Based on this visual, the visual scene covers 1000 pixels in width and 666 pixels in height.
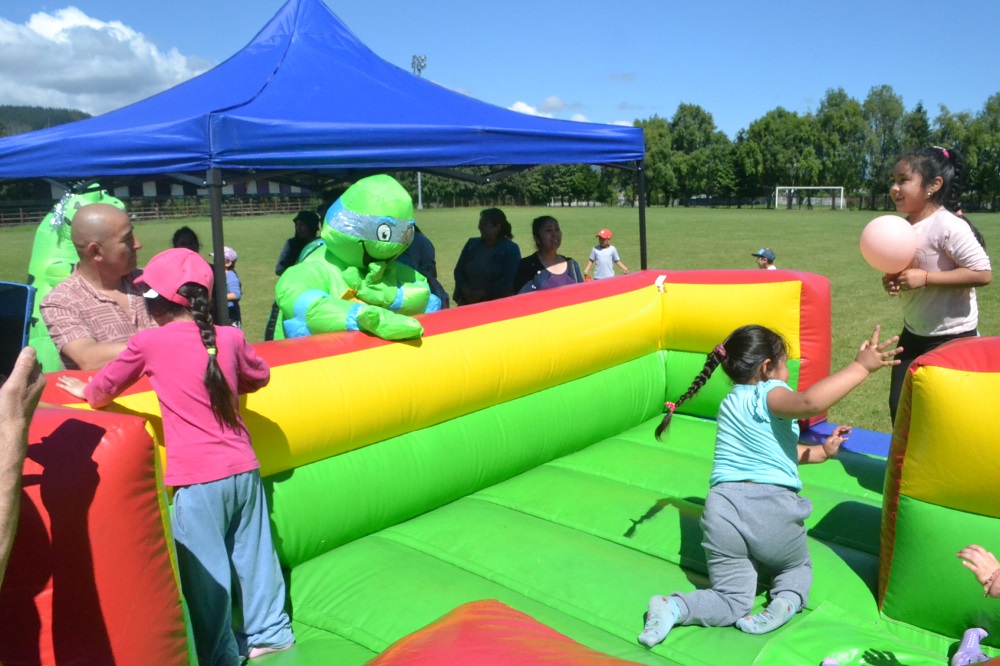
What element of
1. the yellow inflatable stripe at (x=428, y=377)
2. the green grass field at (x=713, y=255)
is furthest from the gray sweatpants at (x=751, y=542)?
the green grass field at (x=713, y=255)

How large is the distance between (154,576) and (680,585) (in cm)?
167

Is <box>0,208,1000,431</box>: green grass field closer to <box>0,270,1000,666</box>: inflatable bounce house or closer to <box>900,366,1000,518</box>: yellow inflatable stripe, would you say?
<box>0,270,1000,666</box>: inflatable bounce house

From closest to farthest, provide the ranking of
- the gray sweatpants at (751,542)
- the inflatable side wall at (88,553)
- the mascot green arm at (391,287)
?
the inflatable side wall at (88,553), the gray sweatpants at (751,542), the mascot green arm at (391,287)

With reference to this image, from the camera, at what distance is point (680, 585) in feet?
8.84

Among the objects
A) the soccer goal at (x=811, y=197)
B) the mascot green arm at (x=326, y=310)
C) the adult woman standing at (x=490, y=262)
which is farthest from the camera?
the soccer goal at (x=811, y=197)

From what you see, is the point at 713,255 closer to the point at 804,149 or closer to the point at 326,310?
the point at 326,310

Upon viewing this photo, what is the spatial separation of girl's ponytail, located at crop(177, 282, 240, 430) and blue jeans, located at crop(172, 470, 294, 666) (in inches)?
8.6

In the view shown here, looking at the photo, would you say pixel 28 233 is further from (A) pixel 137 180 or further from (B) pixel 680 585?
(B) pixel 680 585

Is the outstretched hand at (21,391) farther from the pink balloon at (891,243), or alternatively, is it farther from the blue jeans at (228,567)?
the pink balloon at (891,243)

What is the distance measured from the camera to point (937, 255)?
3.27 meters

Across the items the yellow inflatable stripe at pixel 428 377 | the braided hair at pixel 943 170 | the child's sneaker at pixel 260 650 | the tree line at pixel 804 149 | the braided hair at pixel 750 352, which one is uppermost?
the tree line at pixel 804 149

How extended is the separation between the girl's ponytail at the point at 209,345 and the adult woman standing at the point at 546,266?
10.6ft

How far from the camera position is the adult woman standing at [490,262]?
5.71 meters

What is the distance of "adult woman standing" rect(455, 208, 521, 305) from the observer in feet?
18.7
